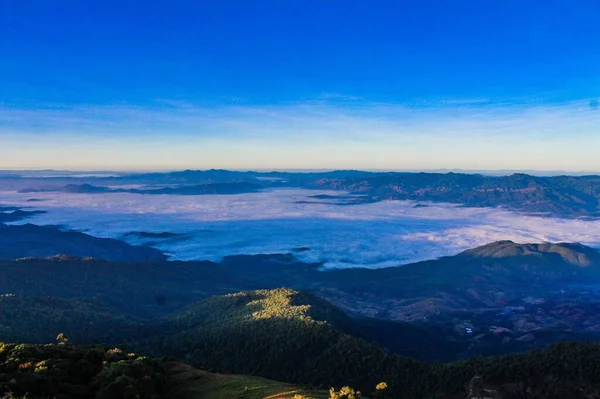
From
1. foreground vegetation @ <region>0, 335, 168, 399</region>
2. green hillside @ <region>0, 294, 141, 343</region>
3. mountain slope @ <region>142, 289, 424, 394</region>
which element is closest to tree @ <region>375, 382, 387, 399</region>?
foreground vegetation @ <region>0, 335, 168, 399</region>

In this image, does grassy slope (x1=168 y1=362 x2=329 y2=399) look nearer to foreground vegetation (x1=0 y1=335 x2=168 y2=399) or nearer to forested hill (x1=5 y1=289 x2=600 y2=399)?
forested hill (x1=5 y1=289 x2=600 y2=399)

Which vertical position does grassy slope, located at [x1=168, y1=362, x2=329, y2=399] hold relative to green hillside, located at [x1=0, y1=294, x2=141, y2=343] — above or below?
above

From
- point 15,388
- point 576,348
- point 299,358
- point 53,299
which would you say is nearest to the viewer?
point 15,388

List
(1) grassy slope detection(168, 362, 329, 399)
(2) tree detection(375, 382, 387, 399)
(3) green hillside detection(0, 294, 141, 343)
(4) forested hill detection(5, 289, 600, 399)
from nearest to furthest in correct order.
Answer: (4) forested hill detection(5, 289, 600, 399) → (2) tree detection(375, 382, 387, 399) → (1) grassy slope detection(168, 362, 329, 399) → (3) green hillside detection(0, 294, 141, 343)

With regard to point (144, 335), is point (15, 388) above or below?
above

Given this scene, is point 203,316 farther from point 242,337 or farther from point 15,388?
point 15,388

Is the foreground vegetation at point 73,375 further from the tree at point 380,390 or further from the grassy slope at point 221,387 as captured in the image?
the tree at point 380,390

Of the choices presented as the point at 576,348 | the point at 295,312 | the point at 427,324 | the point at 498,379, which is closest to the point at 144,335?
the point at 295,312

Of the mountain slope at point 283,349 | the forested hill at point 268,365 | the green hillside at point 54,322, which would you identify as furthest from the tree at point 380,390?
Answer: the green hillside at point 54,322

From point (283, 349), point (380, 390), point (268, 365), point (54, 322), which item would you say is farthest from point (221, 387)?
point (54, 322)
